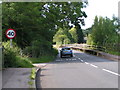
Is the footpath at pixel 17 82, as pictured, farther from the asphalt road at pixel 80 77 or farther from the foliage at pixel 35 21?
the foliage at pixel 35 21

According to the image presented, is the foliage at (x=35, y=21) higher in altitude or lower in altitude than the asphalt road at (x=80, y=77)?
higher

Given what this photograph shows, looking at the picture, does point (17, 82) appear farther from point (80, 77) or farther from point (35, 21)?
point (35, 21)

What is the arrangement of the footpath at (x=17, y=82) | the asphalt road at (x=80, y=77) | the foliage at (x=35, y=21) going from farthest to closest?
the foliage at (x=35, y=21) < the asphalt road at (x=80, y=77) < the footpath at (x=17, y=82)

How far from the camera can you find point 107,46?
128 ft

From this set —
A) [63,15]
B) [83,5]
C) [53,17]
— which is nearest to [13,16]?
[53,17]

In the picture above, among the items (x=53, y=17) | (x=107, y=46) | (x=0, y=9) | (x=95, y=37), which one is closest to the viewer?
(x=0, y=9)

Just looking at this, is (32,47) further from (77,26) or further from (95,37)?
(95,37)

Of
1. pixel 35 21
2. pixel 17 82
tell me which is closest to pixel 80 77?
pixel 17 82

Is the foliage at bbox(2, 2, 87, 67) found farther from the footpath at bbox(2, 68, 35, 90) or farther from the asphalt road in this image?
the footpath at bbox(2, 68, 35, 90)

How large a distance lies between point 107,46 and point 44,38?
10.7 metres

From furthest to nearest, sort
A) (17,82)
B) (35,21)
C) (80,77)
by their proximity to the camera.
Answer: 1. (35,21)
2. (80,77)
3. (17,82)

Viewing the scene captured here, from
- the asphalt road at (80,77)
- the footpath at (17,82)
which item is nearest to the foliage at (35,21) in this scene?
the asphalt road at (80,77)

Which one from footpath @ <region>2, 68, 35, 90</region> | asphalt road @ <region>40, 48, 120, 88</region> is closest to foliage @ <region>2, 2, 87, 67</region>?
asphalt road @ <region>40, 48, 120, 88</region>

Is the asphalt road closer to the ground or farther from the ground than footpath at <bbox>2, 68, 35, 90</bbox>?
closer to the ground
